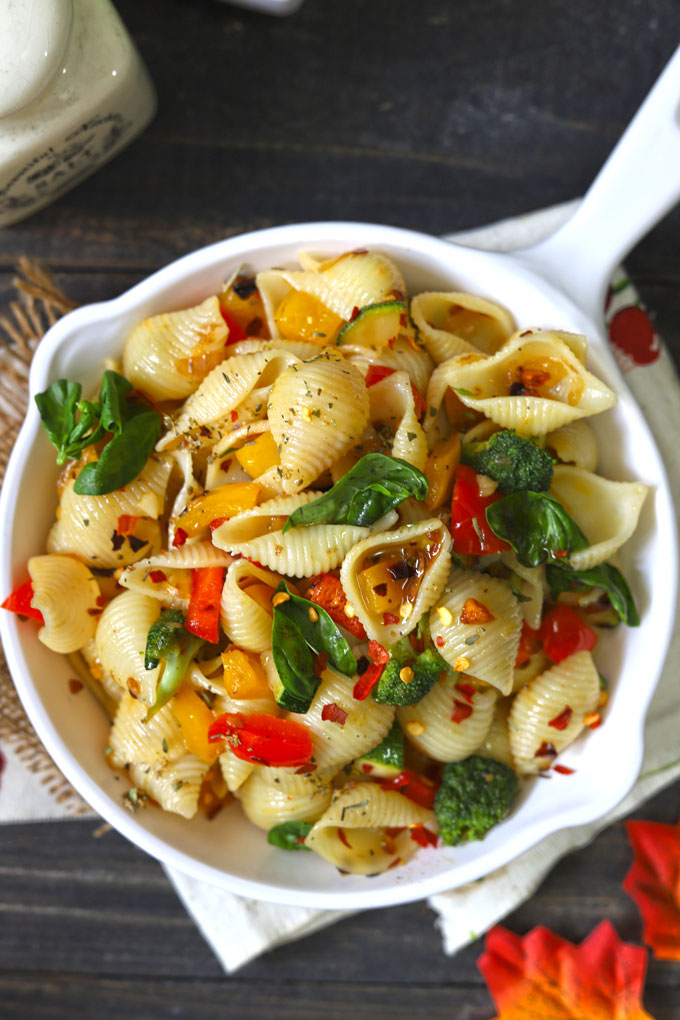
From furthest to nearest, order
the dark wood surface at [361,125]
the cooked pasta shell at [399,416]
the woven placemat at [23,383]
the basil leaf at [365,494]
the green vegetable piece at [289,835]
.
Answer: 1. the dark wood surface at [361,125]
2. the woven placemat at [23,383]
3. the green vegetable piece at [289,835]
4. the cooked pasta shell at [399,416]
5. the basil leaf at [365,494]

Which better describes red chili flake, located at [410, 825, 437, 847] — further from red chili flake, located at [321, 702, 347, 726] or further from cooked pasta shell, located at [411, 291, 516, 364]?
cooked pasta shell, located at [411, 291, 516, 364]

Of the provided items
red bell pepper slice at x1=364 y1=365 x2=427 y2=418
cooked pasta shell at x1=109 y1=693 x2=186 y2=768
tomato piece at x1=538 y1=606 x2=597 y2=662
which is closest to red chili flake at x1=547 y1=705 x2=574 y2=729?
tomato piece at x1=538 y1=606 x2=597 y2=662

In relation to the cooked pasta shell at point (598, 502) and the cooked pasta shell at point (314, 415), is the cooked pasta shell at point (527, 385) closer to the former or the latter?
the cooked pasta shell at point (598, 502)

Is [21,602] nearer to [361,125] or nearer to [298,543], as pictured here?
[298,543]

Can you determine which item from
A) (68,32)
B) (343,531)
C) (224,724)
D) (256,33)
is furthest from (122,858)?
(256,33)

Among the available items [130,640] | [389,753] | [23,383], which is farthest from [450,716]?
[23,383]

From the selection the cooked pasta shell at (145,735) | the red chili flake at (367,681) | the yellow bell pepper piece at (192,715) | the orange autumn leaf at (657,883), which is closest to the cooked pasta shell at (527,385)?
the red chili flake at (367,681)

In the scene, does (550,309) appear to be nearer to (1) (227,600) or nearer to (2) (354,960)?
(1) (227,600)
